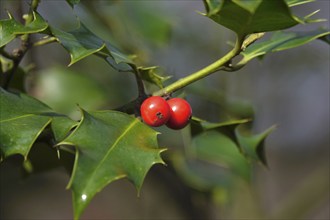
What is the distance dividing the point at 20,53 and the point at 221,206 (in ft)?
4.19

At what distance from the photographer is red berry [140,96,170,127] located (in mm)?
865

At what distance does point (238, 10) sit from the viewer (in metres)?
0.81

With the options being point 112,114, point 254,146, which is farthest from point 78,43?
point 254,146

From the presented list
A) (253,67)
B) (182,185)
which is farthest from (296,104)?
(182,185)

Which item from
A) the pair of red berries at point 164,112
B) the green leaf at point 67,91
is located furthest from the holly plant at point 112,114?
the green leaf at point 67,91

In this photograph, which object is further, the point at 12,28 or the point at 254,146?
the point at 254,146

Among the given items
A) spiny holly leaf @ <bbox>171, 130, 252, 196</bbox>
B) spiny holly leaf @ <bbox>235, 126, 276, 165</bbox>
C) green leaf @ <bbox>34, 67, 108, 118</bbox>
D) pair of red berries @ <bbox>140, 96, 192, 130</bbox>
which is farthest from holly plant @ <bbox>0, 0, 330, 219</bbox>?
spiny holly leaf @ <bbox>171, 130, 252, 196</bbox>

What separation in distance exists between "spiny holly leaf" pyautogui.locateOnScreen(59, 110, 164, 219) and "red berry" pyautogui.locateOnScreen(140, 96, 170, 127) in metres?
0.02

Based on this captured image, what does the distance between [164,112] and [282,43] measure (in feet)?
1.12

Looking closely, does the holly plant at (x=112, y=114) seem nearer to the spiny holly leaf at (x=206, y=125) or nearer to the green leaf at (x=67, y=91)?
the spiny holly leaf at (x=206, y=125)

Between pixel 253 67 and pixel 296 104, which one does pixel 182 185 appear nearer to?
pixel 253 67

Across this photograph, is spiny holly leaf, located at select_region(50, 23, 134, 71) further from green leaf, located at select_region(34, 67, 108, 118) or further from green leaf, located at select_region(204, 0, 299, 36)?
green leaf, located at select_region(34, 67, 108, 118)

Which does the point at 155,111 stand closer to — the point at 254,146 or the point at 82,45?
the point at 82,45

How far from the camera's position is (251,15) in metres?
0.82
